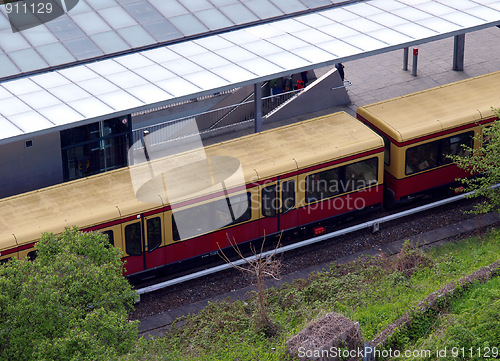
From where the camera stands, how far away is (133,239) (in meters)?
21.8

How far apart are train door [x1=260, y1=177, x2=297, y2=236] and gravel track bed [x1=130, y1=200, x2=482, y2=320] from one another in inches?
40.4

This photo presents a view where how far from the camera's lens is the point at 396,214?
2516 centimetres

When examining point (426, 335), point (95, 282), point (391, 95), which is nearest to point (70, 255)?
point (95, 282)

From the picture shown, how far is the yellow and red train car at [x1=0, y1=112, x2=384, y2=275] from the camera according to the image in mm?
21312

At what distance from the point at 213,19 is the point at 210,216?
10438mm

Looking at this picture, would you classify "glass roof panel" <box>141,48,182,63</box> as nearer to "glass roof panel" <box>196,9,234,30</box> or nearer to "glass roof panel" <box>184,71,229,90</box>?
"glass roof panel" <box>184,71,229,90</box>

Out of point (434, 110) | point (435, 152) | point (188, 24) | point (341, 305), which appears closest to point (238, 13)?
point (188, 24)

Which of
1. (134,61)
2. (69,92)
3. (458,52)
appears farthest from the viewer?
(458,52)

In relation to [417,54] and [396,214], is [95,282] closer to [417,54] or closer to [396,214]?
[396,214]

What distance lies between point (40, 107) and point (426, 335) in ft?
43.1

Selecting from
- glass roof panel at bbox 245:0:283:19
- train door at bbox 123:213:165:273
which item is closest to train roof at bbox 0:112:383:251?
train door at bbox 123:213:165:273

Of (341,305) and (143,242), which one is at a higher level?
(143,242)

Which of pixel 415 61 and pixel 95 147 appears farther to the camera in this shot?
pixel 415 61

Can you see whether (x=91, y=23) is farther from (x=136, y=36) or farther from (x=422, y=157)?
(x=422, y=157)
